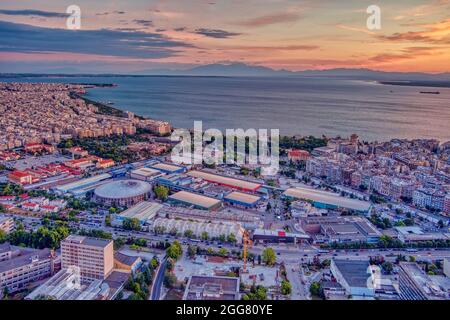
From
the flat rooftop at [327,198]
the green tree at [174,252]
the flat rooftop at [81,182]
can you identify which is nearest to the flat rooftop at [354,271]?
the green tree at [174,252]

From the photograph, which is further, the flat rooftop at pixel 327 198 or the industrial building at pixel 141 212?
Answer: the flat rooftop at pixel 327 198

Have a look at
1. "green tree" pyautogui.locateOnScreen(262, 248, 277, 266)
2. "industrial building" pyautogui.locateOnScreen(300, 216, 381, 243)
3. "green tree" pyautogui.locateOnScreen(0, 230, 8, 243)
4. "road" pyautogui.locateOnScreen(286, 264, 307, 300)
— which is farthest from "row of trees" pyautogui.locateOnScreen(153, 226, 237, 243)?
"green tree" pyautogui.locateOnScreen(0, 230, 8, 243)

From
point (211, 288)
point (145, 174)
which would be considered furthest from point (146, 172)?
point (211, 288)

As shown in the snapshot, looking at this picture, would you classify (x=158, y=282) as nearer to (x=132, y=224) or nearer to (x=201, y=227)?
(x=201, y=227)

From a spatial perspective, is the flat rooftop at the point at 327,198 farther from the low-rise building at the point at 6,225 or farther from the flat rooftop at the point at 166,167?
the low-rise building at the point at 6,225
